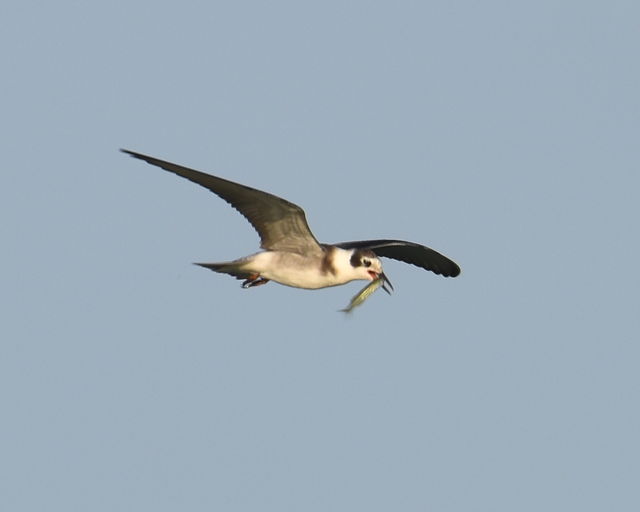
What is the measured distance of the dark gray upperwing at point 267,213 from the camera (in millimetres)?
17453

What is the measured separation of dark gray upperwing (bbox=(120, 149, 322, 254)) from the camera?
17453mm

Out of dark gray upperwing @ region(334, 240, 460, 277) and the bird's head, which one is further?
dark gray upperwing @ region(334, 240, 460, 277)

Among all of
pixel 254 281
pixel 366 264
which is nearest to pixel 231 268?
pixel 254 281

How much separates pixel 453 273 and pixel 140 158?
844 cm

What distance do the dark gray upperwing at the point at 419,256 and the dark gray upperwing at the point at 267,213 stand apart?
8.50 feet

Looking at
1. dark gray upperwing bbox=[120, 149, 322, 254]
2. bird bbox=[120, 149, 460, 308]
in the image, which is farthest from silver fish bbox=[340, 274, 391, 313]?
dark gray upperwing bbox=[120, 149, 322, 254]

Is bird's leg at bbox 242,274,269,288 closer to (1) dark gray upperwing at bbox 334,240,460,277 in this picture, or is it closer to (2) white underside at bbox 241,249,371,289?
(2) white underside at bbox 241,249,371,289

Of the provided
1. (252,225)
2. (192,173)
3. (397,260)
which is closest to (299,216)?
(252,225)

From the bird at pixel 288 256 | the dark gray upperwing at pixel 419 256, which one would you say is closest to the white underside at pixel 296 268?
the bird at pixel 288 256

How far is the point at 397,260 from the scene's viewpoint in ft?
77.3

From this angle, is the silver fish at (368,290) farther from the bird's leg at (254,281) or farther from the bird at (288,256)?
the bird's leg at (254,281)

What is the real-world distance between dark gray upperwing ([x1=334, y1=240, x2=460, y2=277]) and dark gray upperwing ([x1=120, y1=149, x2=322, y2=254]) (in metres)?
2.59

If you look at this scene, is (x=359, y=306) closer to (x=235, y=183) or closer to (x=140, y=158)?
(x=235, y=183)

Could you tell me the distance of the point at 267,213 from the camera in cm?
1869
